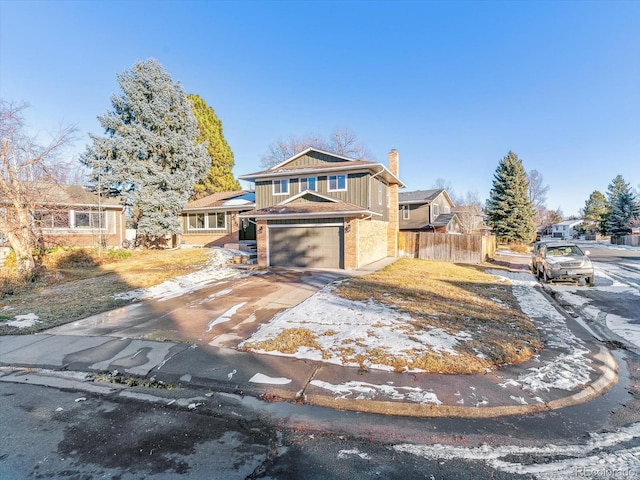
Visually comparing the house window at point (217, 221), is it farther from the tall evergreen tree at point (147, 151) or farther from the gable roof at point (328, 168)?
the gable roof at point (328, 168)

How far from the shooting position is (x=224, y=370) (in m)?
4.72

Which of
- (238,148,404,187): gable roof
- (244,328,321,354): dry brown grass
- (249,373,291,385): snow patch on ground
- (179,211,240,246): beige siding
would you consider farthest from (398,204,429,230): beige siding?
(249,373,291,385): snow patch on ground

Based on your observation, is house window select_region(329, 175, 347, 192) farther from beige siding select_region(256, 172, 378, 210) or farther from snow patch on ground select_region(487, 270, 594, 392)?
snow patch on ground select_region(487, 270, 594, 392)

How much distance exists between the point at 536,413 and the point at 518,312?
16.3ft

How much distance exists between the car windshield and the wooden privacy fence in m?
5.49

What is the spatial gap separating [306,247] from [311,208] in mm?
1926

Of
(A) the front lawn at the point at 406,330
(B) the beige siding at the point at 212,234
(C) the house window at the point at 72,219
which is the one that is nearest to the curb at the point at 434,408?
(A) the front lawn at the point at 406,330

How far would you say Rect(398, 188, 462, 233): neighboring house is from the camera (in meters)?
28.9

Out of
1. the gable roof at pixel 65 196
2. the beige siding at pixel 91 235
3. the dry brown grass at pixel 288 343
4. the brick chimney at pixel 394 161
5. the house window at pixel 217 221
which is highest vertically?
the brick chimney at pixel 394 161

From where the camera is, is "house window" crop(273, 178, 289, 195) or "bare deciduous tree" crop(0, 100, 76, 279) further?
"house window" crop(273, 178, 289, 195)

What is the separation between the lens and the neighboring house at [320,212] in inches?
580

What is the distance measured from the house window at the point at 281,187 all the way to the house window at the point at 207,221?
6807mm

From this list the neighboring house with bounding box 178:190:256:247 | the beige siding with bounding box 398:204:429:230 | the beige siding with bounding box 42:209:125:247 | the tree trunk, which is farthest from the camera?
the beige siding with bounding box 398:204:429:230

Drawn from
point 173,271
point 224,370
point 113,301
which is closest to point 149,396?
point 224,370
